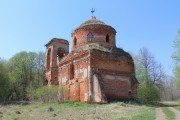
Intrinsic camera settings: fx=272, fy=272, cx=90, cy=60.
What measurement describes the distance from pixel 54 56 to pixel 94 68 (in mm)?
8764

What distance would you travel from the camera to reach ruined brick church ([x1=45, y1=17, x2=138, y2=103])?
2767 cm

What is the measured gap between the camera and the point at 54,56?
35156mm

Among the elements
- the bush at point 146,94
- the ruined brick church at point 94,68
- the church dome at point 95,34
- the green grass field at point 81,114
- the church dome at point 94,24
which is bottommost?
the green grass field at point 81,114

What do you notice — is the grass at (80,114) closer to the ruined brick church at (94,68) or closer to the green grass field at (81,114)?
the green grass field at (81,114)

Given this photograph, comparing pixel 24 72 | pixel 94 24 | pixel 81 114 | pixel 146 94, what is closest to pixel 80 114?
pixel 81 114

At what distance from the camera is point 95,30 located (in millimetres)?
32156

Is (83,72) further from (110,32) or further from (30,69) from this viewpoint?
(30,69)

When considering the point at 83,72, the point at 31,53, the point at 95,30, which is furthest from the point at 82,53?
the point at 31,53

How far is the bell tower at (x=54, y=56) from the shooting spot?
34.2m

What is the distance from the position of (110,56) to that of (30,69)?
16.5 m

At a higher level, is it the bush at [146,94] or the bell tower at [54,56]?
the bell tower at [54,56]

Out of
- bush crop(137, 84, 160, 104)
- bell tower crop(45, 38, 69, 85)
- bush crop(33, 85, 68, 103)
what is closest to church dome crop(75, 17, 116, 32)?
bell tower crop(45, 38, 69, 85)

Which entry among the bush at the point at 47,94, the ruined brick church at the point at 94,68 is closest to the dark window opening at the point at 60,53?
the ruined brick church at the point at 94,68

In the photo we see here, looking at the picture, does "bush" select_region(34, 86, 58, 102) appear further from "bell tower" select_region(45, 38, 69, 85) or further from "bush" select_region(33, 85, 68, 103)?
"bell tower" select_region(45, 38, 69, 85)
